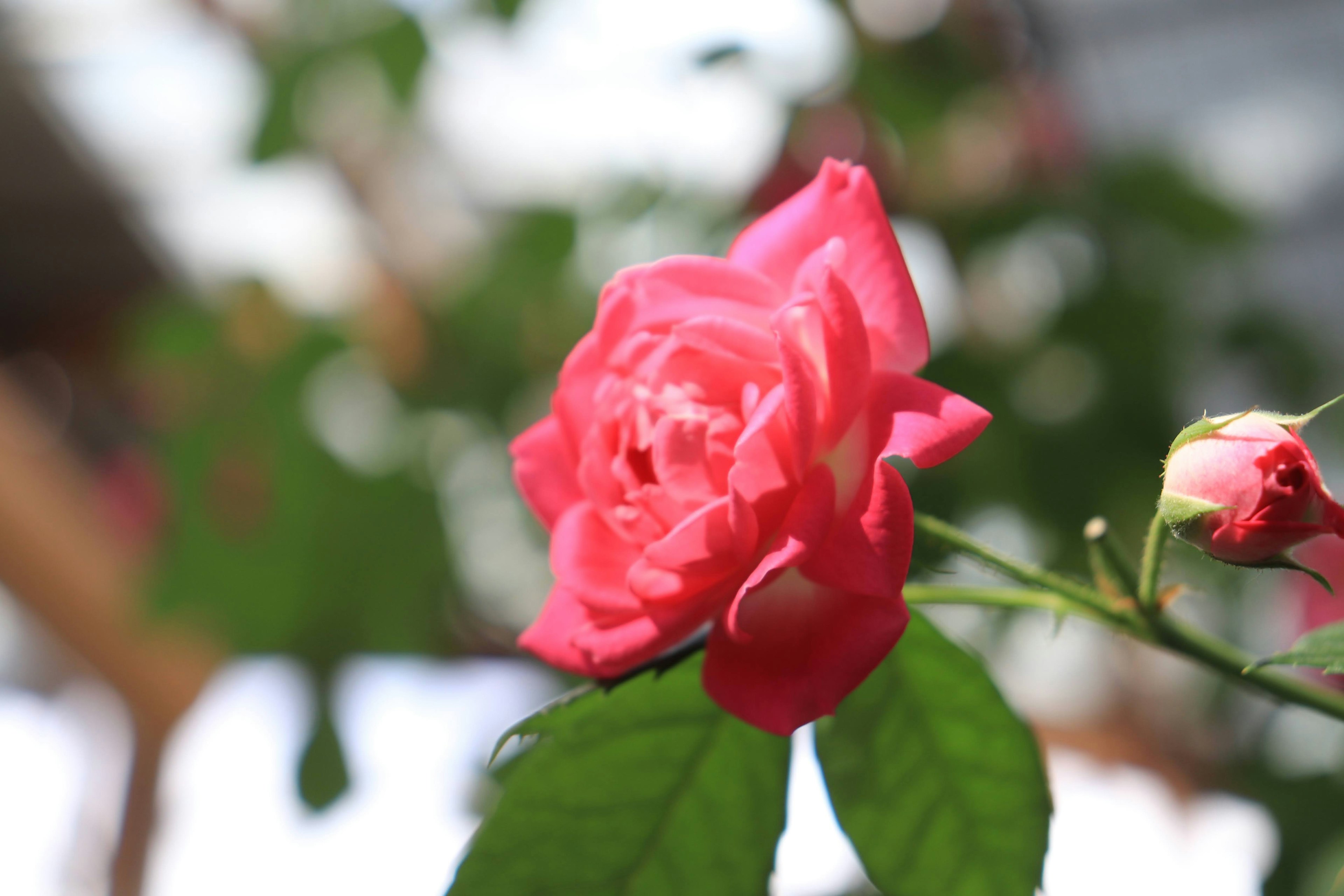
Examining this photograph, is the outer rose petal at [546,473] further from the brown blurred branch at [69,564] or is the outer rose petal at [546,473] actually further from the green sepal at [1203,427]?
the brown blurred branch at [69,564]

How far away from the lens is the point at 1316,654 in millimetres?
182

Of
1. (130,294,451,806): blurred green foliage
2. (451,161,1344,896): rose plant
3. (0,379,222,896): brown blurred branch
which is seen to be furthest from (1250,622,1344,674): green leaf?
(0,379,222,896): brown blurred branch

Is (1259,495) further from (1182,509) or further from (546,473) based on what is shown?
(546,473)

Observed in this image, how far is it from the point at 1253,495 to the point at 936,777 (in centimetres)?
10

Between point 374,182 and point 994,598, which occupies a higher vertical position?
point 994,598

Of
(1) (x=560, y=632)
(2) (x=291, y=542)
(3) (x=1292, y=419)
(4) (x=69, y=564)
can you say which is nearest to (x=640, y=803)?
(1) (x=560, y=632)

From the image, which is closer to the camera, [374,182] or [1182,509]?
[1182,509]

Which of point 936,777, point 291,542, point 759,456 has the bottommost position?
point 291,542

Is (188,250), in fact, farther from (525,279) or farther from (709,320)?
(709,320)

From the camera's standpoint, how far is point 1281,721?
0.71m

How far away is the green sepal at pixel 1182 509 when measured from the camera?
17 cm

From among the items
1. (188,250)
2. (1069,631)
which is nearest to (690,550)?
(1069,631)

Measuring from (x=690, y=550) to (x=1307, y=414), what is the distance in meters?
0.11

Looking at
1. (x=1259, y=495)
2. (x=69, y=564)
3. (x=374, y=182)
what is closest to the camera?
(x=1259, y=495)
